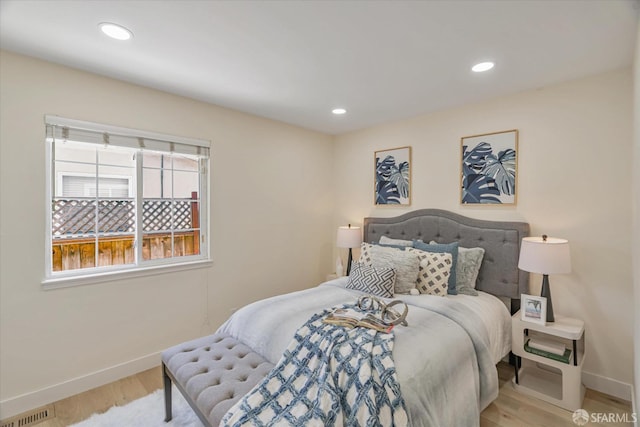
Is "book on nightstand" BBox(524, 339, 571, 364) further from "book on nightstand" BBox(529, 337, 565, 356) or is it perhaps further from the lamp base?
the lamp base

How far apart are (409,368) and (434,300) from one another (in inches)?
36.0

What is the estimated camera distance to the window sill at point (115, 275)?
2.23 m

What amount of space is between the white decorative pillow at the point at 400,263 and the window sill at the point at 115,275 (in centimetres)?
165

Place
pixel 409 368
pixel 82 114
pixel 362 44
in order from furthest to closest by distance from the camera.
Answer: pixel 82 114 → pixel 362 44 → pixel 409 368

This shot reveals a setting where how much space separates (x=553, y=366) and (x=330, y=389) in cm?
186

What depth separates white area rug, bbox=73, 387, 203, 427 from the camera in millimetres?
1957

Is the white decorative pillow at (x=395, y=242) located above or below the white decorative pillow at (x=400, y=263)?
above

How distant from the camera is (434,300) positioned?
2324mm

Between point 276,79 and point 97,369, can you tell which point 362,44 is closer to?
point 276,79

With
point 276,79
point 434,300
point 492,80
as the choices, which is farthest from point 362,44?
point 434,300

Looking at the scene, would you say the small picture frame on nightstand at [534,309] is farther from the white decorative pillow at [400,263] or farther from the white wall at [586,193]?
the white decorative pillow at [400,263]

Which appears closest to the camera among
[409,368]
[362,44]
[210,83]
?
[409,368]

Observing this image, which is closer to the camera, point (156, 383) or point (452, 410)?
point (452, 410)

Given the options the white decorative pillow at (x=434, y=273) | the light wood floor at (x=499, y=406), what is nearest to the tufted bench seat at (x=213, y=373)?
the light wood floor at (x=499, y=406)
